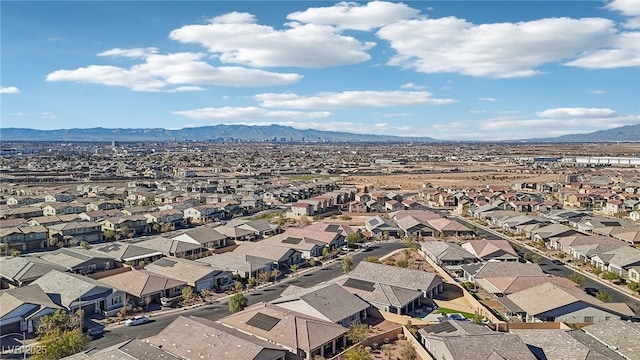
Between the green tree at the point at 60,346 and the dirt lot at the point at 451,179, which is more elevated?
the dirt lot at the point at 451,179

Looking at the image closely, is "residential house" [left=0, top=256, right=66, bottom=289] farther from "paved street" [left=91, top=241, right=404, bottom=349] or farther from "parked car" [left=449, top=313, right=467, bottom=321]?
"parked car" [left=449, top=313, right=467, bottom=321]

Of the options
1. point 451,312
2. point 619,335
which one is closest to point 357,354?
point 451,312

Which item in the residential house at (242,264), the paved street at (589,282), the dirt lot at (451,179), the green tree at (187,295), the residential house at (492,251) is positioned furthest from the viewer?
the dirt lot at (451,179)

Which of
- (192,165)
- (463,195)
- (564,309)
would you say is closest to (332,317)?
(564,309)

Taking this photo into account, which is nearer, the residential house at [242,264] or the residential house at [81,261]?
the residential house at [81,261]

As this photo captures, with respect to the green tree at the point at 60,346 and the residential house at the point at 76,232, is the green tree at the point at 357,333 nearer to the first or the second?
the green tree at the point at 60,346

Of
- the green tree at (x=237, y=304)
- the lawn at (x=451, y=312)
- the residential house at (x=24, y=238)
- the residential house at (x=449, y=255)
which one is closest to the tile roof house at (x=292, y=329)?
the green tree at (x=237, y=304)
